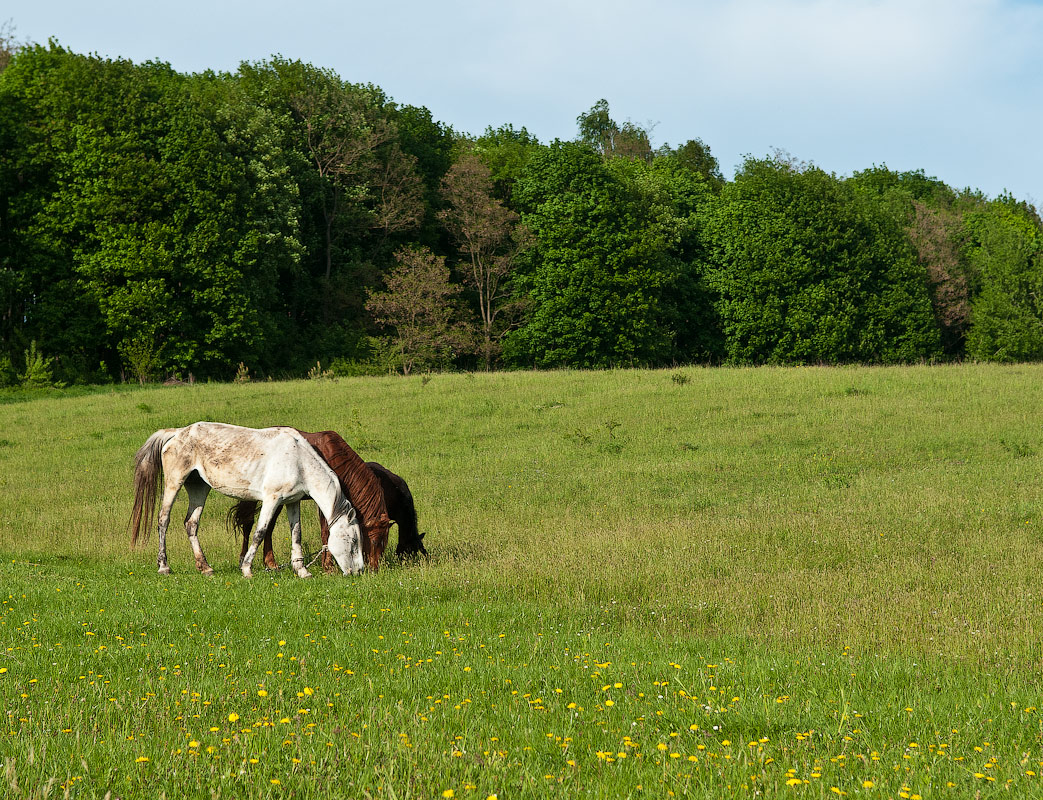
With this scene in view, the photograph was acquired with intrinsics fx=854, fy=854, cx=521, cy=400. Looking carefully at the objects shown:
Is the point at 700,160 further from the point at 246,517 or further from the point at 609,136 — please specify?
the point at 246,517

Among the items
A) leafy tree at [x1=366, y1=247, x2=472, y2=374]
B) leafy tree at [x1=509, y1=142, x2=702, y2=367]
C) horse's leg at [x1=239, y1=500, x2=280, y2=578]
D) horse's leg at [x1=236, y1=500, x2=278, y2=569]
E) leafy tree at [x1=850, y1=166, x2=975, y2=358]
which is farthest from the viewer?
leafy tree at [x1=850, y1=166, x2=975, y2=358]

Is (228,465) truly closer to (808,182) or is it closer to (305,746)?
(305,746)

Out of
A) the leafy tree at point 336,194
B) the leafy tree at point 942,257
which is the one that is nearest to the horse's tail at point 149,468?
the leafy tree at point 336,194

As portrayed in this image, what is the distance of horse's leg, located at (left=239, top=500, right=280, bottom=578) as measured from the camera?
11.9 meters

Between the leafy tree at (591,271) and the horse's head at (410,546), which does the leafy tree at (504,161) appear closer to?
the leafy tree at (591,271)

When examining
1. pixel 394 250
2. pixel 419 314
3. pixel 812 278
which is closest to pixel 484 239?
pixel 394 250

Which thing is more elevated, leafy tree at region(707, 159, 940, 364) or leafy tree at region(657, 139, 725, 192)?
leafy tree at region(657, 139, 725, 192)

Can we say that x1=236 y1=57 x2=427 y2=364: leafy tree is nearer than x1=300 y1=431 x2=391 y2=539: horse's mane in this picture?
No

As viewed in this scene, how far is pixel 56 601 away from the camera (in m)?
9.34

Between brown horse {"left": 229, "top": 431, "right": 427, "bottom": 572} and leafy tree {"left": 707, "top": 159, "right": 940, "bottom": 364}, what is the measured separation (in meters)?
45.5

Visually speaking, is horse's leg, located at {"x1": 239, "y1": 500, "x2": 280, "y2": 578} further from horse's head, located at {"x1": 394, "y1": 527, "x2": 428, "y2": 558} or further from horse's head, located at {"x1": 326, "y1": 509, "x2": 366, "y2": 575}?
horse's head, located at {"x1": 394, "y1": 527, "x2": 428, "y2": 558}

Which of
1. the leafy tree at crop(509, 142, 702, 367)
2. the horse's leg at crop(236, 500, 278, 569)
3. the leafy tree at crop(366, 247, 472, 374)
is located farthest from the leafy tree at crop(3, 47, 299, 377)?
the horse's leg at crop(236, 500, 278, 569)

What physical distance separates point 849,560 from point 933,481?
786 centimetres

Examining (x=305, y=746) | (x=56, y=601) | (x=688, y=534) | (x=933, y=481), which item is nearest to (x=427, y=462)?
(x=688, y=534)
